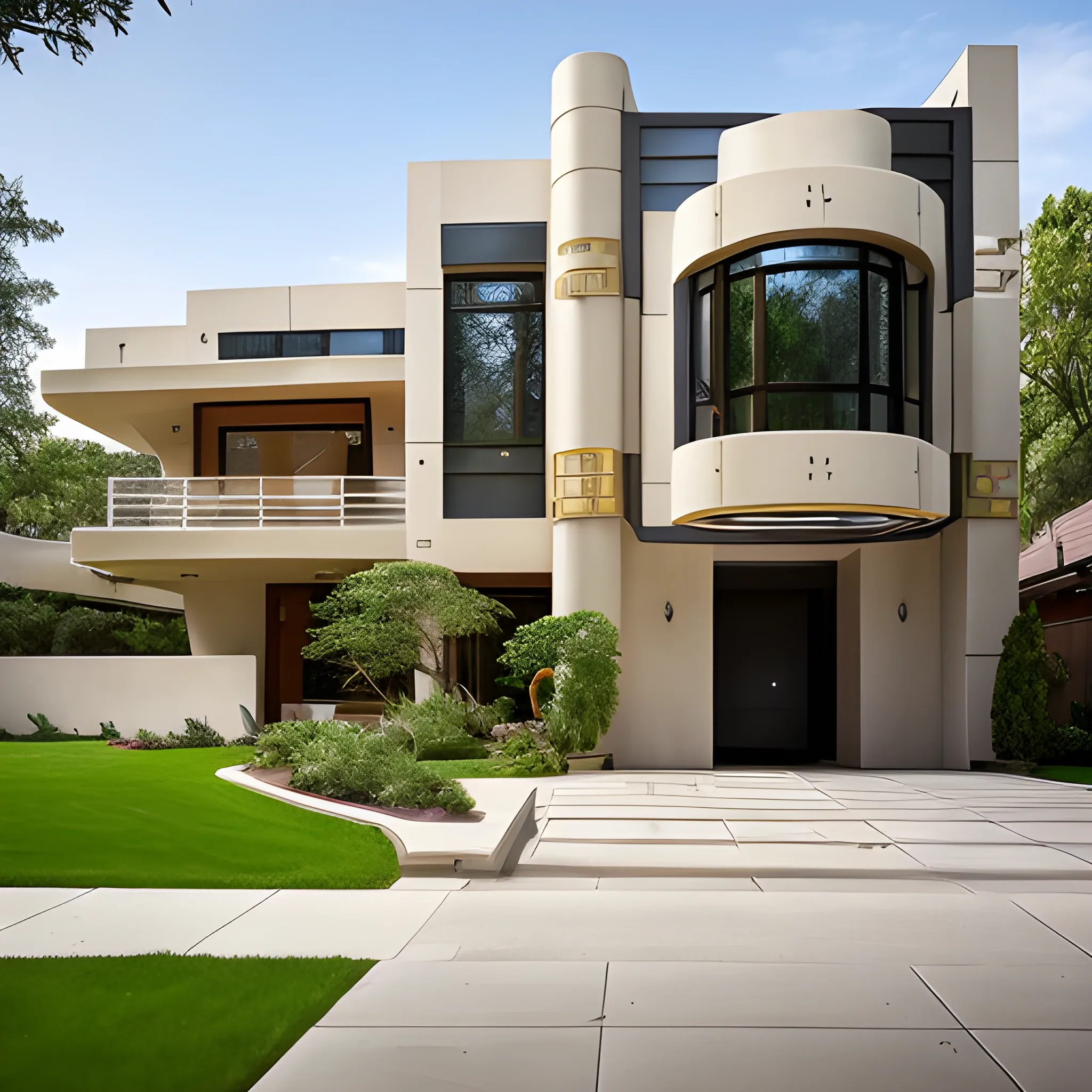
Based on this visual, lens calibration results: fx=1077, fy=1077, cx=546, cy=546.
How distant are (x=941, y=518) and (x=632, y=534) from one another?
5029 mm

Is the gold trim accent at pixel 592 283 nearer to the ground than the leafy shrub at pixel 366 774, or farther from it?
farther from it

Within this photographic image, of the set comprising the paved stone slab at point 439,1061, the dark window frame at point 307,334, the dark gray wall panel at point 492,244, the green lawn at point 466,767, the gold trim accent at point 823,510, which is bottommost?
the green lawn at point 466,767

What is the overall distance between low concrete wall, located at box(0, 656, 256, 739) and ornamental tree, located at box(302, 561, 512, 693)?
168cm

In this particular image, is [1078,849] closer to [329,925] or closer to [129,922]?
[329,925]

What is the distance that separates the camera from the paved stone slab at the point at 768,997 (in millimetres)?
5219

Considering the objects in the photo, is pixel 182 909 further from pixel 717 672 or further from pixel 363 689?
pixel 717 672

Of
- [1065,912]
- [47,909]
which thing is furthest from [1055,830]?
[47,909]

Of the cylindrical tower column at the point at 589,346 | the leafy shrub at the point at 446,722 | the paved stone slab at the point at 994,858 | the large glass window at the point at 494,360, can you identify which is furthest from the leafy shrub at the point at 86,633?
the paved stone slab at the point at 994,858

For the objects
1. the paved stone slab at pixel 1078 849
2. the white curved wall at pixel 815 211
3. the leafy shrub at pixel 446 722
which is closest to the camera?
the paved stone slab at pixel 1078 849

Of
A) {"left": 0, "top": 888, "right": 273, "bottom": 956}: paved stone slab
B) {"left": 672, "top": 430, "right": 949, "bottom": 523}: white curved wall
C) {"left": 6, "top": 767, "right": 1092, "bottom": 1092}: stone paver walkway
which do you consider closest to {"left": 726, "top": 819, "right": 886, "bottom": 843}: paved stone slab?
{"left": 6, "top": 767, "right": 1092, "bottom": 1092}: stone paver walkway

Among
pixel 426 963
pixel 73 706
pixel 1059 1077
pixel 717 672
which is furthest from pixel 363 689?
pixel 1059 1077

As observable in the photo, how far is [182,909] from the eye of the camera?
298 inches

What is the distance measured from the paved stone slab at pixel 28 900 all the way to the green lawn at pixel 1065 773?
44.3 feet

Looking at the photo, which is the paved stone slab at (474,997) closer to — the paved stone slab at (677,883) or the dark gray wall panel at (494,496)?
the paved stone slab at (677,883)
